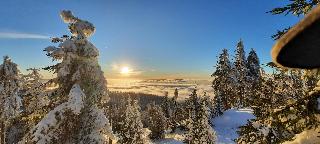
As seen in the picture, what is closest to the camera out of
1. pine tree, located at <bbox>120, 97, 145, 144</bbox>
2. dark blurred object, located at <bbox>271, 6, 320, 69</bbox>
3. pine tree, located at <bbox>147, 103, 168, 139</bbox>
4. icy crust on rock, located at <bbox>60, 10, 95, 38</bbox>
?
dark blurred object, located at <bbox>271, 6, 320, 69</bbox>

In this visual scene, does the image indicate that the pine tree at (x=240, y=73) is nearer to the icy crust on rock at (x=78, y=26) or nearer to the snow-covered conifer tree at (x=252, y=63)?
the snow-covered conifer tree at (x=252, y=63)

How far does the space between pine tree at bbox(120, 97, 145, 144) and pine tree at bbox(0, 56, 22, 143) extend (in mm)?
12957

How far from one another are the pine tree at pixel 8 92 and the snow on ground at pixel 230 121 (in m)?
33.9

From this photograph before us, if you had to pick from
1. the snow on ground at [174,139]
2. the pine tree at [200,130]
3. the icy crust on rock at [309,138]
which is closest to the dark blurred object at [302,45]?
the icy crust on rock at [309,138]

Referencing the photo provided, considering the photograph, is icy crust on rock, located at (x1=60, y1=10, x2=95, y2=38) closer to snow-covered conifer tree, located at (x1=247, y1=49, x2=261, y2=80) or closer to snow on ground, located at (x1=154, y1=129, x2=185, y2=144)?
snow on ground, located at (x1=154, y1=129, x2=185, y2=144)

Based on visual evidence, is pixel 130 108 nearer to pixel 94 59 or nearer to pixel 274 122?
pixel 94 59

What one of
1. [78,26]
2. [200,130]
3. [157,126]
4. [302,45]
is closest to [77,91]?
[78,26]

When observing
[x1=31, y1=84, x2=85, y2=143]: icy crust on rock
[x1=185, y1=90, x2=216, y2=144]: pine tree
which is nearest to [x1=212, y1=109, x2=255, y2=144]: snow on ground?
[x1=185, y1=90, x2=216, y2=144]: pine tree

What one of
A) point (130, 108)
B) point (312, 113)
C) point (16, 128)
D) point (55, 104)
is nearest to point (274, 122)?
point (312, 113)

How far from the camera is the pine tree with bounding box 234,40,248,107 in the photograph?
86.9 meters

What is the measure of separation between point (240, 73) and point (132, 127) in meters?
46.4

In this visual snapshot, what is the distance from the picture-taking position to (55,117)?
57.9 ft

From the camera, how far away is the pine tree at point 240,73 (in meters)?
86.9

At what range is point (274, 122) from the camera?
5.01 metres
